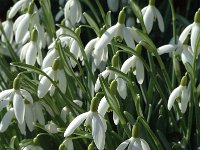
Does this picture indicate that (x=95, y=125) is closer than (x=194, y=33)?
Yes

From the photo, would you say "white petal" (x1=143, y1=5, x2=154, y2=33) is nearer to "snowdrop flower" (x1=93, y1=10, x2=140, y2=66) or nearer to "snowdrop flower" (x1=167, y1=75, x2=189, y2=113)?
"snowdrop flower" (x1=93, y1=10, x2=140, y2=66)

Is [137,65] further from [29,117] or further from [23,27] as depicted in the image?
[23,27]

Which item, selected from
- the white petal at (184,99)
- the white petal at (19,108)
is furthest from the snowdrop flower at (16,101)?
the white petal at (184,99)

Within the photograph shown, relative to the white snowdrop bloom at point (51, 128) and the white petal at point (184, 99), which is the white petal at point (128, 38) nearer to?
the white petal at point (184, 99)

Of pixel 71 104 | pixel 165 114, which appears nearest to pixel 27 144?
pixel 71 104

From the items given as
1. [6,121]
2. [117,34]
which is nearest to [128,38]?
[117,34]

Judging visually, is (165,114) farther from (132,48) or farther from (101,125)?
(101,125)
